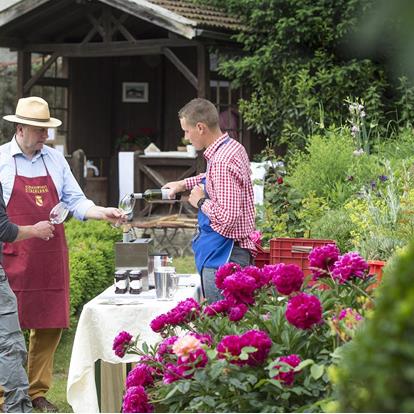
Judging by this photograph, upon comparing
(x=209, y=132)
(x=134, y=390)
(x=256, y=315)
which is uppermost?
(x=209, y=132)

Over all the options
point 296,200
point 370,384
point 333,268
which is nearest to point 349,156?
point 296,200

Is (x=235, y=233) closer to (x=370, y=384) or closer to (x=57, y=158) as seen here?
(x=57, y=158)

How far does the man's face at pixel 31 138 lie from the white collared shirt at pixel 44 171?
41 millimetres

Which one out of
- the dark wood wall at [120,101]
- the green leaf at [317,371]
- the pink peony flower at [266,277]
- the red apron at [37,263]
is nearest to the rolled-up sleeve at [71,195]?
the red apron at [37,263]

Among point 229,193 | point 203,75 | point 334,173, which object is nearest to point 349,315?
point 229,193

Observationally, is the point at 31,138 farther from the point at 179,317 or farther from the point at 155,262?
the point at 179,317

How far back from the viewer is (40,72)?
1496cm

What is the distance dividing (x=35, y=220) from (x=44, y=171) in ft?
1.02

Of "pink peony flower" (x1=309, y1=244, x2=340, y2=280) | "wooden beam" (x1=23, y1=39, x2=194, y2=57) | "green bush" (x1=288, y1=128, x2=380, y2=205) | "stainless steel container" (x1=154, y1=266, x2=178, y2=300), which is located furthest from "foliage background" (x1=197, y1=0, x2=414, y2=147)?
"pink peony flower" (x1=309, y1=244, x2=340, y2=280)

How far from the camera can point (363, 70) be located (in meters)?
12.0

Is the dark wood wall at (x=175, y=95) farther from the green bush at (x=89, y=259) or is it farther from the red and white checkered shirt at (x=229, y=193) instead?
the red and white checkered shirt at (x=229, y=193)

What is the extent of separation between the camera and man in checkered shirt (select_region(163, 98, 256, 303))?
464cm

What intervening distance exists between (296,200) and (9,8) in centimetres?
903

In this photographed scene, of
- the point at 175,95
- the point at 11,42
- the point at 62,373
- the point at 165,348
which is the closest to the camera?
the point at 165,348
